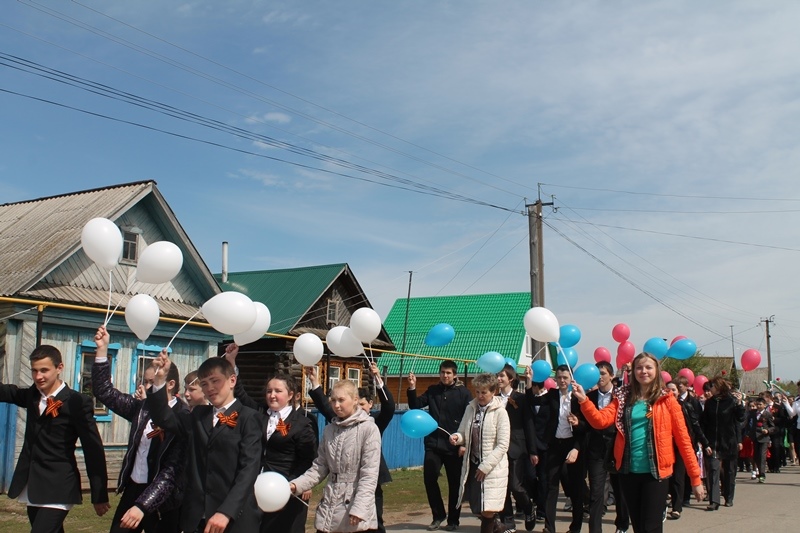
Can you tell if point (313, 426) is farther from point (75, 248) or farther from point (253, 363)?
point (253, 363)

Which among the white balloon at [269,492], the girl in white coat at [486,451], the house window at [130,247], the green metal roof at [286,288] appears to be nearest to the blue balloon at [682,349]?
the girl in white coat at [486,451]

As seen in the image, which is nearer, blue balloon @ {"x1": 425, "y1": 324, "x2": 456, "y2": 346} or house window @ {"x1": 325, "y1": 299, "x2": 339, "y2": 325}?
blue balloon @ {"x1": 425, "y1": 324, "x2": 456, "y2": 346}

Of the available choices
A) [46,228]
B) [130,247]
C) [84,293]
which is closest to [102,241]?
[84,293]

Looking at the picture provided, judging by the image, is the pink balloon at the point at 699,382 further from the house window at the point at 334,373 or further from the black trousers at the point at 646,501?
the house window at the point at 334,373

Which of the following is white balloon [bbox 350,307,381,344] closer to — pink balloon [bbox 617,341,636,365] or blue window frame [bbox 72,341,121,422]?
pink balloon [bbox 617,341,636,365]

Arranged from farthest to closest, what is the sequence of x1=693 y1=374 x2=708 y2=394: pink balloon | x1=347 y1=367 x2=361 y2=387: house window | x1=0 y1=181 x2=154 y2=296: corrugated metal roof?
x1=347 y1=367 x2=361 y2=387: house window → x1=693 y1=374 x2=708 y2=394: pink balloon → x1=0 y1=181 x2=154 y2=296: corrugated metal roof

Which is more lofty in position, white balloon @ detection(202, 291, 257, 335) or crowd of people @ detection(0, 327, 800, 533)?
white balloon @ detection(202, 291, 257, 335)

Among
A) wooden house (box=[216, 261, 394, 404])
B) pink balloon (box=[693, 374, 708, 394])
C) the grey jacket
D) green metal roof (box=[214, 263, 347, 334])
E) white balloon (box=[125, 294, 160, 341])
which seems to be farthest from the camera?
green metal roof (box=[214, 263, 347, 334])

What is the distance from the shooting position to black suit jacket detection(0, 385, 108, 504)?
17.9 feet

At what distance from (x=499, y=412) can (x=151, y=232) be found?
1055 cm

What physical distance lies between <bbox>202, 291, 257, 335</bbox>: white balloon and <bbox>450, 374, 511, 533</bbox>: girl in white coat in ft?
8.76

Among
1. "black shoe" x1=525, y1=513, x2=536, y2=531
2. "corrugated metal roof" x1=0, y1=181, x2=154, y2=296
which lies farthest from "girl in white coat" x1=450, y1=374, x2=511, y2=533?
"corrugated metal roof" x1=0, y1=181, x2=154, y2=296

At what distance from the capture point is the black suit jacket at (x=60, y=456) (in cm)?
546

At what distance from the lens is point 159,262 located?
6.62 metres
